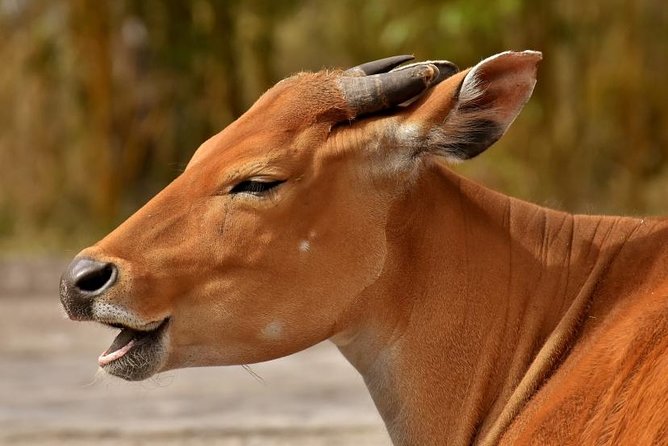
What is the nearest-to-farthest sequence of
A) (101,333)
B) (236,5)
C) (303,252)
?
(303,252) < (101,333) < (236,5)

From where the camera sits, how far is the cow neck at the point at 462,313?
390 centimetres

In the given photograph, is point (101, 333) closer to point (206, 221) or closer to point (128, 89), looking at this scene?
point (128, 89)

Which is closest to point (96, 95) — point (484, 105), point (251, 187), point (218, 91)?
point (218, 91)

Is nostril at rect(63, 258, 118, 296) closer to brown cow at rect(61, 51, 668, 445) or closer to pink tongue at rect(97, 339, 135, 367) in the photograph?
brown cow at rect(61, 51, 668, 445)

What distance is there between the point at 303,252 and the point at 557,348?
2.68ft

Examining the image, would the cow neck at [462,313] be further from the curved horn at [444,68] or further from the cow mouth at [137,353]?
the cow mouth at [137,353]

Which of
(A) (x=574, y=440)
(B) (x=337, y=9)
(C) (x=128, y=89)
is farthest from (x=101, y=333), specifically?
(A) (x=574, y=440)

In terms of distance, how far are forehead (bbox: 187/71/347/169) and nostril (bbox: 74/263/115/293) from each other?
47 centimetres

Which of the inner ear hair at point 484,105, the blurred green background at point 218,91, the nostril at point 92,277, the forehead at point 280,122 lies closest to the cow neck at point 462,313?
the inner ear hair at point 484,105

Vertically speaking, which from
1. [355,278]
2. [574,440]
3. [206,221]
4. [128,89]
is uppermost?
[206,221]

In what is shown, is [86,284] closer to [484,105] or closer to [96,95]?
[484,105]

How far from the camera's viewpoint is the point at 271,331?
3842mm

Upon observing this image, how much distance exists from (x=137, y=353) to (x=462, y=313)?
3.29 ft

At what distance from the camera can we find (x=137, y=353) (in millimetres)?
3754
